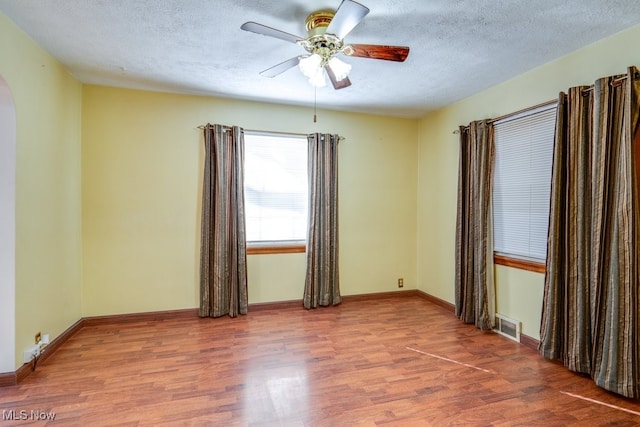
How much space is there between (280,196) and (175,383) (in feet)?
7.63

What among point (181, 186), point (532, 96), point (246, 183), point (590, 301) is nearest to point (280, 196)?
point (246, 183)

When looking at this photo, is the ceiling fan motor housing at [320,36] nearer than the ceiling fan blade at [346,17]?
No

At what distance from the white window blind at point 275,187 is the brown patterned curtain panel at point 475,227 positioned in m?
1.88

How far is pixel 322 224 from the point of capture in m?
4.09

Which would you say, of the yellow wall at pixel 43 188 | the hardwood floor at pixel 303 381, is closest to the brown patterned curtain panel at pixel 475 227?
the hardwood floor at pixel 303 381

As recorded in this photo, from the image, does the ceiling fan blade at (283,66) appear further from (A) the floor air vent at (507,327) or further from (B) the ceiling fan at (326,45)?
(A) the floor air vent at (507,327)

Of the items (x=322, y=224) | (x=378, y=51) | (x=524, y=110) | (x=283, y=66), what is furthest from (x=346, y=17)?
(x=322, y=224)

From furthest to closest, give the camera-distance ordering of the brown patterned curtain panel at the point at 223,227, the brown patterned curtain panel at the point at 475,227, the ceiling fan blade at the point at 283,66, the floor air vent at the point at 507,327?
the brown patterned curtain panel at the point at 223,227
the brown patterned curtain panel at the point at 475,227
the floor air vent at the point at 507,327
the ceiling fan blade at the point at 283,66

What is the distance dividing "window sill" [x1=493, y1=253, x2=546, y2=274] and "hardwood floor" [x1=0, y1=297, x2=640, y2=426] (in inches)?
28.6

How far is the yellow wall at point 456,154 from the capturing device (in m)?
2.45

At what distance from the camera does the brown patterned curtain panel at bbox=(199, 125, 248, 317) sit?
11.9 ft

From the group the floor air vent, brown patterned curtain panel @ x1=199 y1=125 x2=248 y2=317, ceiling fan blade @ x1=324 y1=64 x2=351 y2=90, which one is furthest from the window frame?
brown patterned curtain panel @ x1=199 y1=125 x2=248 y2=317

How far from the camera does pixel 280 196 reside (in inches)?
160

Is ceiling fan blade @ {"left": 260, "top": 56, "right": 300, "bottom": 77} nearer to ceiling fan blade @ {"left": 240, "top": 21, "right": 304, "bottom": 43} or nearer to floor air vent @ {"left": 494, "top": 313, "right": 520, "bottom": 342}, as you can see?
ceiling fan blade @ {"left": 240, "top": 21, "right": 304, "bottom": 43}
